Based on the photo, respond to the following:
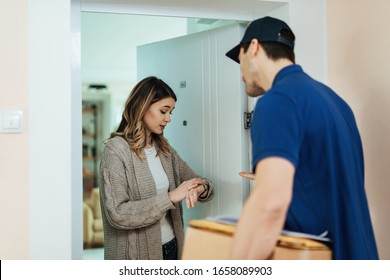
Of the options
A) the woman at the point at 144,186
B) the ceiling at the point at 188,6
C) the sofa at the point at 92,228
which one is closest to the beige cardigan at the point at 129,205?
the woman at the point at 144,186

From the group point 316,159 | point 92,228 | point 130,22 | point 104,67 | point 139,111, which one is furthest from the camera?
point 104,67

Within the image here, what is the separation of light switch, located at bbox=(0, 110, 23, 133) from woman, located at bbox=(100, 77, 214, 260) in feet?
1.25

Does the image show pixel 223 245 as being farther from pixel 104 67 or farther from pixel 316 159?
pixel 104 67

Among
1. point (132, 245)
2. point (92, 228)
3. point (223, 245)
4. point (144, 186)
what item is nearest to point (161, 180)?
point (144, 186)

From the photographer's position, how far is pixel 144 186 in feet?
5.11

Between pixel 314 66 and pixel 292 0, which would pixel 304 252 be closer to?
pixel 314 66

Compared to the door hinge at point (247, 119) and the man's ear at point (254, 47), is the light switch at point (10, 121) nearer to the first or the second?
the man's ear at point (254, 47)

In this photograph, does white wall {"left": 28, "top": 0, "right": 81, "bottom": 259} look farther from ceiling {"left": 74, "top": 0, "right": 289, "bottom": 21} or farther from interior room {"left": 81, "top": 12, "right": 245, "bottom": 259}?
interior room {"left": 81, "top": 12, "right": 245, "bottom": 259}

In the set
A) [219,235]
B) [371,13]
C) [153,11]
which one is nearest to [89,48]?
[153,11]

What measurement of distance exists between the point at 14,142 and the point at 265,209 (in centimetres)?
75

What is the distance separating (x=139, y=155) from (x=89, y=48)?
3348 millimetres

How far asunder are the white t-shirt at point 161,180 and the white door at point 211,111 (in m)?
0.24

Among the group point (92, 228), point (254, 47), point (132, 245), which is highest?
point (254, 47)

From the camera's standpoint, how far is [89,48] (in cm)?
466
